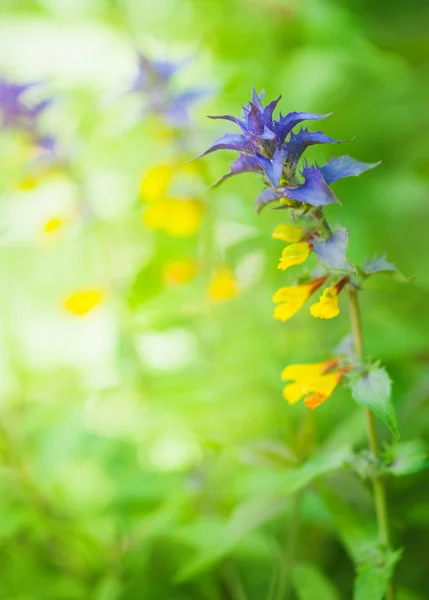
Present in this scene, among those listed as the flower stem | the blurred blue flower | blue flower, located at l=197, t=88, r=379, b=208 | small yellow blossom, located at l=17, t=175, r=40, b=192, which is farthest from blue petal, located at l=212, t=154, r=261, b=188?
small yellow blossom, located at l=17, t=175, r=40, b=192

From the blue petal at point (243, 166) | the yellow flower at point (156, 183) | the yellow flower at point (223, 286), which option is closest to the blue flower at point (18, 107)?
the yellow flower at point (156, 183)

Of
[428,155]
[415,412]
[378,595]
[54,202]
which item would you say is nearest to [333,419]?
[415,412]

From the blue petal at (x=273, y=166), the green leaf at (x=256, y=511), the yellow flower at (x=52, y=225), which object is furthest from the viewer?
the yellow flower at (x=52, y=225)

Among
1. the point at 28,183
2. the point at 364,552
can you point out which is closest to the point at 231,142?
the point at 364,552

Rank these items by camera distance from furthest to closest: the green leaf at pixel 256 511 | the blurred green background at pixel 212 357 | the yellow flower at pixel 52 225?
the yellow flower at pixel 52 225 → the blurred green background at pixel 212 357 → the green leaf at pixel 256 511

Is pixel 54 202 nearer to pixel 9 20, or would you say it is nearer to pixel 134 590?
pixel 9 20

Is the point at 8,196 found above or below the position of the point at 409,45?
below

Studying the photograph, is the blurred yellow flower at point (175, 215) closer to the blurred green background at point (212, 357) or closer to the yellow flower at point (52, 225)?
the blurred green background at point (212, 357)
